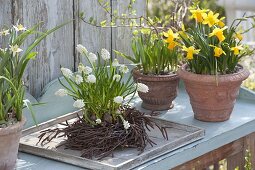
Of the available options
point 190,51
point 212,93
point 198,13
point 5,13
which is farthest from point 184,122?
point 5,13

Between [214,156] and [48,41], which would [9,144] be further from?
[214,156]

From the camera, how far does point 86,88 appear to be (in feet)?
7.87

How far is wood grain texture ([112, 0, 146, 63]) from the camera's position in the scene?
3068mm

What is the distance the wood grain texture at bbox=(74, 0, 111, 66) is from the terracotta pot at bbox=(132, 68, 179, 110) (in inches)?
9.2

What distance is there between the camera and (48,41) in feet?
8.99

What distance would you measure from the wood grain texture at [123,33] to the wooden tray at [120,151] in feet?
1.81

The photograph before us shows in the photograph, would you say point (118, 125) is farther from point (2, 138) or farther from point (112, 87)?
point (2, 138)

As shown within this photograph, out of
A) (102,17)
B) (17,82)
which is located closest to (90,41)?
(102,17)

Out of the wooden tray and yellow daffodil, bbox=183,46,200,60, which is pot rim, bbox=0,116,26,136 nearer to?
the wooden tray

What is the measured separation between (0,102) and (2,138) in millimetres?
119

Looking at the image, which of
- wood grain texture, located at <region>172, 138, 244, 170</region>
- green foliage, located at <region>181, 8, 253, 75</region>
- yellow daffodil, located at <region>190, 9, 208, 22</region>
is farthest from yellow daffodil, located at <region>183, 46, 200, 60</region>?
wood grain texture, located at <region>172, 138, 244, 170</region>

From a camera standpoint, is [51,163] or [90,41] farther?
[90,41]

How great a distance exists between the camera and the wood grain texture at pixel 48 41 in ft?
8.62

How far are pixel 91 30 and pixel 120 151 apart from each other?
2.58ft
